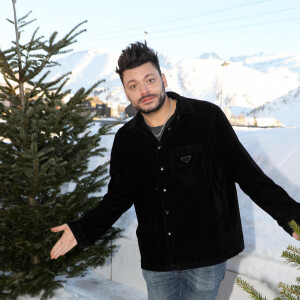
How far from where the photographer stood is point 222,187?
2.45m

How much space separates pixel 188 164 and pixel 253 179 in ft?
1.42

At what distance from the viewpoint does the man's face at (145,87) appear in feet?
8.04

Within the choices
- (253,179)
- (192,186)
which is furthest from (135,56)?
(253,179)

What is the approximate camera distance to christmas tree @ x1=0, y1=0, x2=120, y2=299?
11.7ft

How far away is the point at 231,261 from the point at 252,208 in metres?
0.72

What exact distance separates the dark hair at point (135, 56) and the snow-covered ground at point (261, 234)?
2.23 metres

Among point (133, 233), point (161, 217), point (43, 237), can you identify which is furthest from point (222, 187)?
point (133, 233)

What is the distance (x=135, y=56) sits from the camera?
2484mm

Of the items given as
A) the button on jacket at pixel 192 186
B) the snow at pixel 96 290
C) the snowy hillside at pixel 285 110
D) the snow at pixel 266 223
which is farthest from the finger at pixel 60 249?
the snowy hillside at pixel 285 110

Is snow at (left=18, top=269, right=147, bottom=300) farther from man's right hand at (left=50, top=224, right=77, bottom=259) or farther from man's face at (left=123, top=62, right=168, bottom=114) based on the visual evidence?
man's face at (left=123, top=62, right=168, bottom=114)

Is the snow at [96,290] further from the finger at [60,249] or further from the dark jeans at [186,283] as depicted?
the dark jeans at [186,283]

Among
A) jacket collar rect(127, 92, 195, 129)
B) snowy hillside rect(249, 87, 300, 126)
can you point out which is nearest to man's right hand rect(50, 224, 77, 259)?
jacket collar rect(127, 92, 195, 129)

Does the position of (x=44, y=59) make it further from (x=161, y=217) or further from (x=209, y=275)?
(x=209, y=275)

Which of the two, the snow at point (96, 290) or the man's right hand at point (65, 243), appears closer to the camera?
the man's right hand at point (65, 243)
